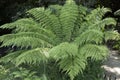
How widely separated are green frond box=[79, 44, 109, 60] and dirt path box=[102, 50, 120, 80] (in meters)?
1.62

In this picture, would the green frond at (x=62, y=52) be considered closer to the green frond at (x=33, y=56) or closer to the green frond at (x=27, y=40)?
the green frond at (x=33, y=56)

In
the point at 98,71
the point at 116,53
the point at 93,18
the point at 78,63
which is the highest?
the point at 93,18

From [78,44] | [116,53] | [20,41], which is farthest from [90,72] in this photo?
[116,53]

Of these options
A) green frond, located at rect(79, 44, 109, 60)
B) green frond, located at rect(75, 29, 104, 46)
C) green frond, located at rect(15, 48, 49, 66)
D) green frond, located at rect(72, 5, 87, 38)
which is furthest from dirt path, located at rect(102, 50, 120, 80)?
green frond, located at rect(15, 48, 49, 66)

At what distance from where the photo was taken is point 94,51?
452 cm

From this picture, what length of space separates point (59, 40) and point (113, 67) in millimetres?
1978

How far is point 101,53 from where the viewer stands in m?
4.44

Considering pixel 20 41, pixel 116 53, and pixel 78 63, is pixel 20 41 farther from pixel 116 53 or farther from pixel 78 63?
pixel 116 53

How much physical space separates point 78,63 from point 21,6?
353 centimetres

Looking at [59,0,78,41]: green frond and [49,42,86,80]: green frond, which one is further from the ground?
[59,0,78,41]: green frond

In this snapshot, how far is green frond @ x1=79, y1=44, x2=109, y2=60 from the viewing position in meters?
4.41

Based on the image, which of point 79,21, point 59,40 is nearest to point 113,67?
point 79,21

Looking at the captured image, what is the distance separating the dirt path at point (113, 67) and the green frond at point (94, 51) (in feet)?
5.32

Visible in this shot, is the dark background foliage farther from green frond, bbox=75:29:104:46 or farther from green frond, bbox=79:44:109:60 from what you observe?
green frond, bbox=79:44:109:60
